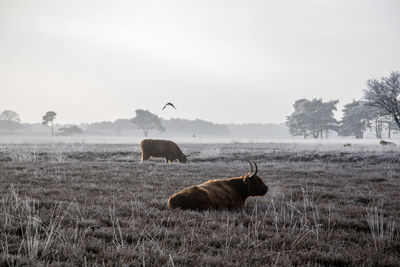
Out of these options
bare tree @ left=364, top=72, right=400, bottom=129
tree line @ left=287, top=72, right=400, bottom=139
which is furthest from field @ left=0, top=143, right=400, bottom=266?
tree line @ left=287, top=72, right=400, bottom=139

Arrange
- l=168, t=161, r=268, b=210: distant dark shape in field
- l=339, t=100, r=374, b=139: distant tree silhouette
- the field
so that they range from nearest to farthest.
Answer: the field < l=168, t=161, r=268, b=210: distant dark shape in field < l=339, t=100, r=374, b=139: distant tree silhouette

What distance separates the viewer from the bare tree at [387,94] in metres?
22.5

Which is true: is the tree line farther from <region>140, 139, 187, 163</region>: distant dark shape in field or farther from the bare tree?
<region>140, 139, 187, 163</region>: distant dark shape in field

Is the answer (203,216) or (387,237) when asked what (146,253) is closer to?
(203,216)

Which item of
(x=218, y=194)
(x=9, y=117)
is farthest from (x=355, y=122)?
(x=9, y=117)

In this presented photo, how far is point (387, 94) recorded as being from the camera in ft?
74.6

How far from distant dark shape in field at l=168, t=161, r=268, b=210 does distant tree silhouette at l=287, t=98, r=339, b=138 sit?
75.7m

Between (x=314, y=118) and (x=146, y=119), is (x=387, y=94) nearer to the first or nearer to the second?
(x=314, y=118)

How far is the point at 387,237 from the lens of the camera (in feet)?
13.0

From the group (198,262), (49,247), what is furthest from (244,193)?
(49,247)

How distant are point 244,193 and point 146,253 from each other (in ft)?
12.1

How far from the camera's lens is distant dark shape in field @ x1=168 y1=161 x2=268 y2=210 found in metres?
5.54

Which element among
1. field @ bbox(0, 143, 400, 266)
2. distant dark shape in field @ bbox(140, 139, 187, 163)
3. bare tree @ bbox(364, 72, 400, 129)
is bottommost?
field @ bbox(0, 143, 400, 266)

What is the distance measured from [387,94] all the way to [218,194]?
22.2 metres
